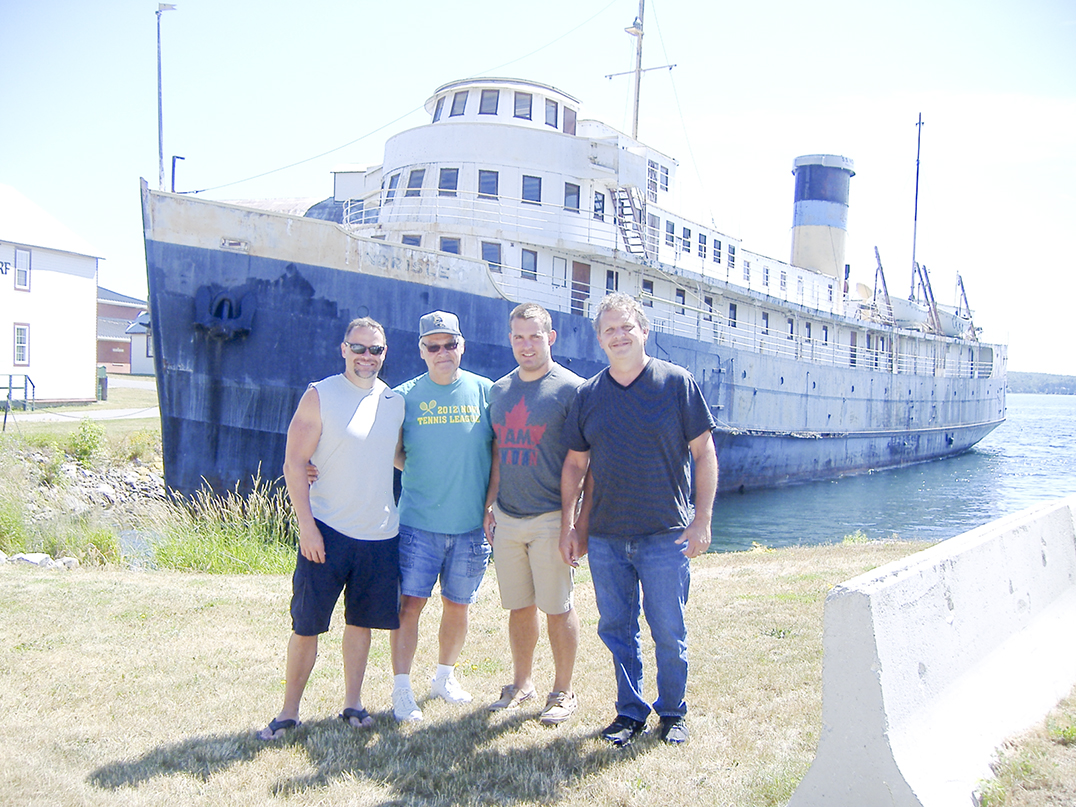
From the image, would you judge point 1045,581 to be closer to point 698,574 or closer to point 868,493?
point 698,574

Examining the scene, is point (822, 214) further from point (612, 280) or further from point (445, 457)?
point (445, 457)

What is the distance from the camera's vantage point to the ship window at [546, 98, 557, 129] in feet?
52.7

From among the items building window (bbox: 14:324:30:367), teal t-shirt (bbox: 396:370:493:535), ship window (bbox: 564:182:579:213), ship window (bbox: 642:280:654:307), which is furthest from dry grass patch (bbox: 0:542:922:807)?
building window (bbox: 14:324:30:367)

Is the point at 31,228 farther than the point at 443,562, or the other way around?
the point at 31,228

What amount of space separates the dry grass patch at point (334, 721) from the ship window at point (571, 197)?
10.8 meters

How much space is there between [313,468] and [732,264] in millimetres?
18463

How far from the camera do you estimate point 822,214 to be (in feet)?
90.8

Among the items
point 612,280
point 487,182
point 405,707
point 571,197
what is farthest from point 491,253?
point 405,707

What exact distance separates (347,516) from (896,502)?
1998cm

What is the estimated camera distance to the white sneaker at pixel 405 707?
3973 mm

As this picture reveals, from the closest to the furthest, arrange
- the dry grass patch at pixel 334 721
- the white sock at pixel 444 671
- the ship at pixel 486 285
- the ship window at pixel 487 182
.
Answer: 1. the dry grass patch at pixel 334 721
2. the white sock at pixel 444 671
3. the ship at pixel 486 285
4. the ship window at pixel 487 182

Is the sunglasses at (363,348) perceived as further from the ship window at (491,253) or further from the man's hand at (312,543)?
the ship window at (491,253)

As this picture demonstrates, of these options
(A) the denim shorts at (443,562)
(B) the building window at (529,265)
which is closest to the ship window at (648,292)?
(B) the building window at (529,265)

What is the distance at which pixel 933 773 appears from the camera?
2.68 metres
